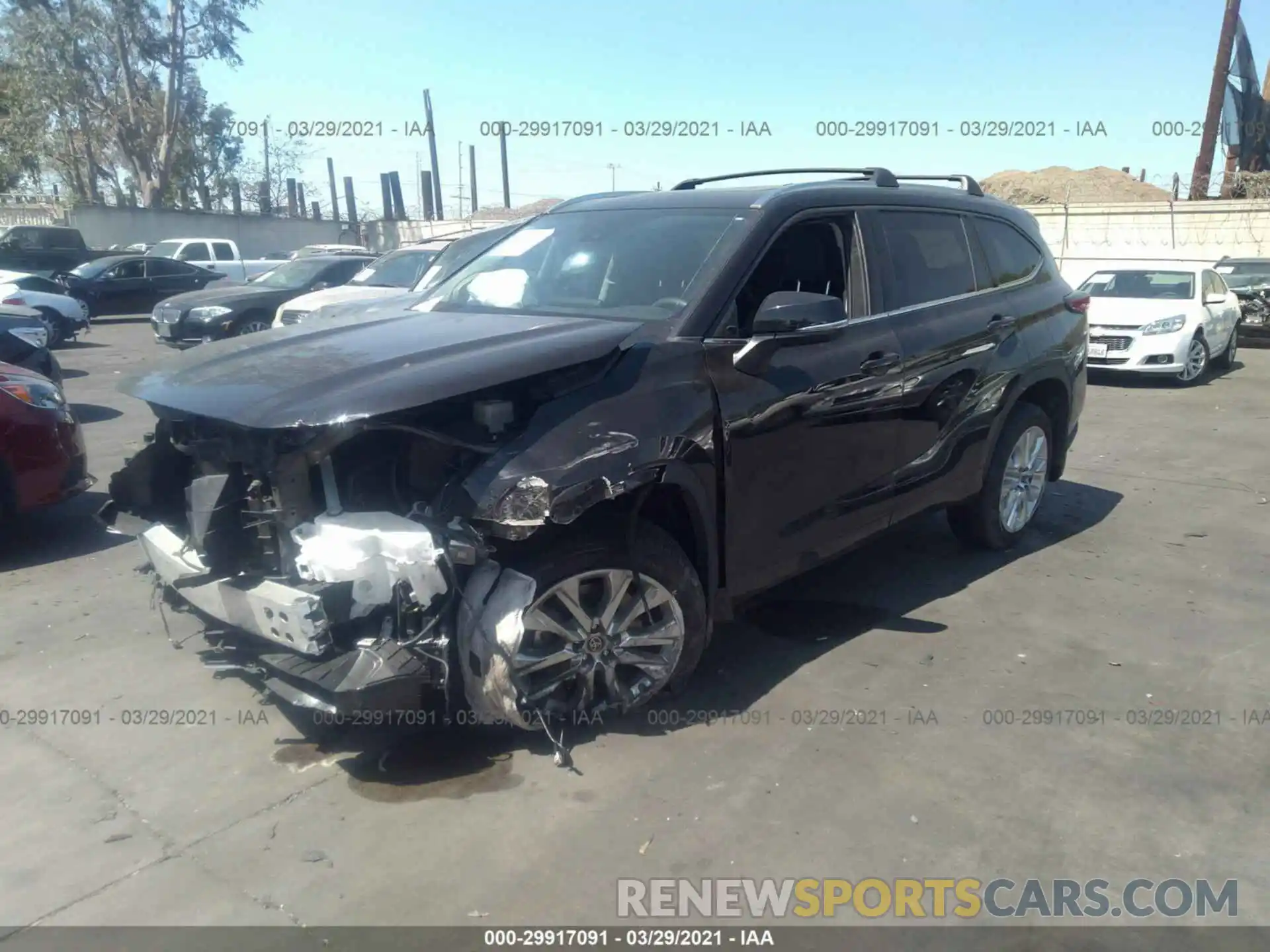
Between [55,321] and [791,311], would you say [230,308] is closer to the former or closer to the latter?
[55,321]

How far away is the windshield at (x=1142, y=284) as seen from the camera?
45.6 ft

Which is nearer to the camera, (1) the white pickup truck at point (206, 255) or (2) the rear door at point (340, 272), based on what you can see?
(2) the rear door at point (340, 272)

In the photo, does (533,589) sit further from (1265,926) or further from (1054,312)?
(1054,312)

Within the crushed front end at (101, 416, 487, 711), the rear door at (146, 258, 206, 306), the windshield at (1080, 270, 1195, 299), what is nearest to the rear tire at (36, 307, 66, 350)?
the rear door at (146, 258, 206, 306)

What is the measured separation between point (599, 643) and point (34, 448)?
158 inches

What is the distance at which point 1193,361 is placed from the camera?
43.2ft

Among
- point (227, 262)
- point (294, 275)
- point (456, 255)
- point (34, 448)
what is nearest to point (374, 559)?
point (34, 448)

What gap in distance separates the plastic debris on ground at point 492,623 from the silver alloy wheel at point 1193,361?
40.2 ft

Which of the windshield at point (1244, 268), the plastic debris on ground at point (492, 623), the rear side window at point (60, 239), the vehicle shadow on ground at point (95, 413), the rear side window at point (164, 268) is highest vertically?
the rear side window at point (60, 239)

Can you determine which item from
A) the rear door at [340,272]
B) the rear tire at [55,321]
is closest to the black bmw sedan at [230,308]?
the rear door at [340,272]

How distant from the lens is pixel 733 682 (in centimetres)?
429

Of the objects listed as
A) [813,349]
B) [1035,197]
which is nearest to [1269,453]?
[813,349]

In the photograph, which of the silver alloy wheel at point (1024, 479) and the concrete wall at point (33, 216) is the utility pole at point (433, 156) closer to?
the concrete wall at point (33, 216)

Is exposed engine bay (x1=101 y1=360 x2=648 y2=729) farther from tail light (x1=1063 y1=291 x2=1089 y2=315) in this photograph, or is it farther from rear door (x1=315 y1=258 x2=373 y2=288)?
rear door (x1=315 y1=258 x2=373 y2=288)
